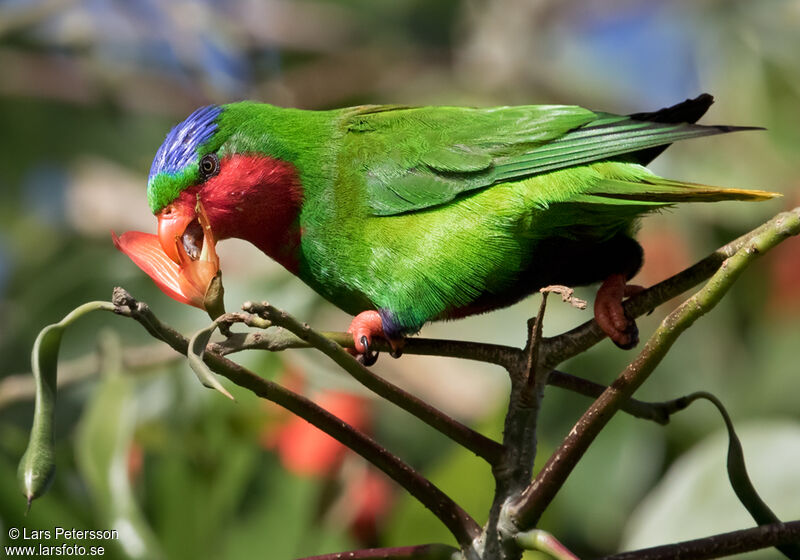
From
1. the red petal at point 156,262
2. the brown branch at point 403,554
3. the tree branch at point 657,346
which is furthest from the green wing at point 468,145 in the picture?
the brown branch at point 403,554

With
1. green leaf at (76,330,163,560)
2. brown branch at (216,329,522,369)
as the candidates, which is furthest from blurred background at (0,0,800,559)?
brown branch at (216,329,522,369)

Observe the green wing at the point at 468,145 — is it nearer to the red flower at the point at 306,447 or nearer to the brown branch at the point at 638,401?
the red flower at the point at 306,447

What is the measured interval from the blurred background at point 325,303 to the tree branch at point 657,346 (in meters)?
1.06

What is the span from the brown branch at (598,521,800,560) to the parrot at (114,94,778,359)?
0.79 metres

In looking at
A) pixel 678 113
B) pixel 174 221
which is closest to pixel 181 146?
pixel 174 221

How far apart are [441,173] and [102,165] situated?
277cm

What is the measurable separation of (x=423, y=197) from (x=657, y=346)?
3.96 ft

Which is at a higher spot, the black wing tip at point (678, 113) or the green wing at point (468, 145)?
the black wing tip at point (678, 113)

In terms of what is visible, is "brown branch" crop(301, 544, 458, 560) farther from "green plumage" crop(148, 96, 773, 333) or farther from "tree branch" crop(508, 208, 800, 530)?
"green plumage" crop(148, 96, 773, 333)

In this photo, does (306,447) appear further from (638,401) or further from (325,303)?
(638,401)

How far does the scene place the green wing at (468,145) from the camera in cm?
231

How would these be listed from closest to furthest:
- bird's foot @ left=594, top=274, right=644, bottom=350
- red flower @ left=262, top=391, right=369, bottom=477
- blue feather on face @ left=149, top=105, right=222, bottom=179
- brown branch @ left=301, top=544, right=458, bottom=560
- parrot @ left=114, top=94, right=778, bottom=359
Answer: brown branch @ left=301, top=544, right=458, bottom=560
bird's foot @ left=594, top=274, right=644, bottom=350
parrot @ left=114, top=94, right=778, bottom=359
blue feather on face @ left=149, top=105, right=222, bottom=179
red flower @ left=262, top=391, right=369, bottom=477

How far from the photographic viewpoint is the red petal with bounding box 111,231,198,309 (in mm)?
1545

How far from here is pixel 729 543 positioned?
130 cm
